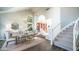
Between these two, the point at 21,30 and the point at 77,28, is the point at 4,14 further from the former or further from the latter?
the point at 77,28

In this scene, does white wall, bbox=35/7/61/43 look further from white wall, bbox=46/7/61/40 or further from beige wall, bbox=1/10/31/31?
beige wall, bbox=1/10/31/31

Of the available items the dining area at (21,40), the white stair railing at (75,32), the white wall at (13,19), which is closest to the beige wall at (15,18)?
the white wall at (13,19)

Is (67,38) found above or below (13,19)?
below

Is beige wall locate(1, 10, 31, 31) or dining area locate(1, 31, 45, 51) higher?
beige wall locate(1, 10, 31, 31)

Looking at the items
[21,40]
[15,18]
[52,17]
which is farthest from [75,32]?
[15,18]

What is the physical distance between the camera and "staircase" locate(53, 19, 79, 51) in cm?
269

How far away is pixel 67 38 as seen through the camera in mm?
2709

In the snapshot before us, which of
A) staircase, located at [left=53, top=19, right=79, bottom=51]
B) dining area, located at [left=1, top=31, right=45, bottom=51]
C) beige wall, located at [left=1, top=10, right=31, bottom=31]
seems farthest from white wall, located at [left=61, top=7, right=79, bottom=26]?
beige wall, located at [left=1, top=10, right=31, bottom=31]

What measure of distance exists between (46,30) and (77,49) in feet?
1.95

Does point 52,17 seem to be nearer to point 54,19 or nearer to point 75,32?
point 54,19

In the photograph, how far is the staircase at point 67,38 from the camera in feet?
8.82
